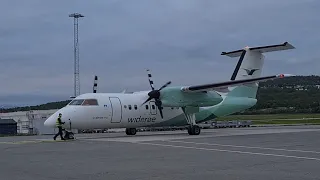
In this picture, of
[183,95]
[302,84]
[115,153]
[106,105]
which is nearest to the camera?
[115,153]

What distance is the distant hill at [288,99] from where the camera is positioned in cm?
9102

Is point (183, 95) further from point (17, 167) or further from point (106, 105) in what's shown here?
point (17, 167)

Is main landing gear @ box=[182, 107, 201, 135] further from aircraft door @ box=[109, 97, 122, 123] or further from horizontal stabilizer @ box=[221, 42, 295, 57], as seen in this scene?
horizontal stabilizer @ box=[221, 42, 295, 57]

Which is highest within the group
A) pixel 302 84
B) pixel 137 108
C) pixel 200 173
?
pixel 302 84

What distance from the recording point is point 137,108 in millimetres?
30375

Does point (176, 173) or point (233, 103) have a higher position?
point (233, 103)

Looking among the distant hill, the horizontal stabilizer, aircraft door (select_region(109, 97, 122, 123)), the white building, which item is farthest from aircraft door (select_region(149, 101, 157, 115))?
the distant hill

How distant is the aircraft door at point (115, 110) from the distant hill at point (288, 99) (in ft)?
171

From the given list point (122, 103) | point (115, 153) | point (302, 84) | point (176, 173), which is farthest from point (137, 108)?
point (302, 84)

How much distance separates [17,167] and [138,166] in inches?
141

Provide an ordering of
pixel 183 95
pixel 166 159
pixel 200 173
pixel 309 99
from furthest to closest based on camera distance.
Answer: pixel 309 99, pixel 183 95, pixel 166 159, pixel 200 173

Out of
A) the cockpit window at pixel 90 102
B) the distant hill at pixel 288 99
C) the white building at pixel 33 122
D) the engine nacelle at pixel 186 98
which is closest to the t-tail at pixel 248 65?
the engine nacelle at pixel 186 98

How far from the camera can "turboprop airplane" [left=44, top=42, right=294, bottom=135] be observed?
1099 inches

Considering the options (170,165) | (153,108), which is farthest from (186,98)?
(170,165)
